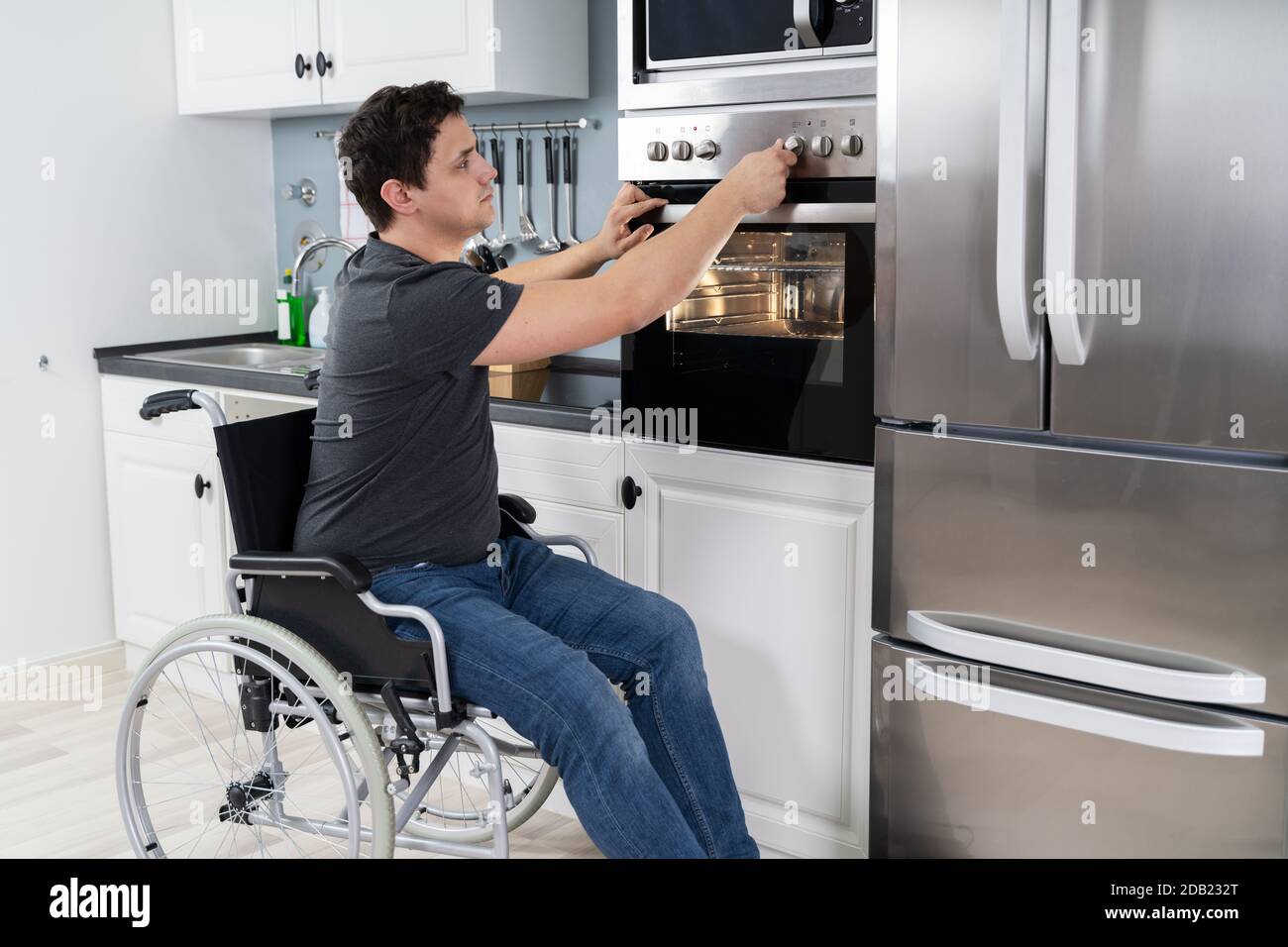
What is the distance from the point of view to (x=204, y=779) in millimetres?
2691

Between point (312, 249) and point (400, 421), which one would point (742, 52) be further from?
point (312, 249)

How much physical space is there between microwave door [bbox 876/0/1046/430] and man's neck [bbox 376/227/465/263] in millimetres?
617

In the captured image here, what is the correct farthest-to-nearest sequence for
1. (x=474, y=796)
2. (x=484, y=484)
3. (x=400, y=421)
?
(x=474, y=796) → (x=484, y=484) → (x=400, y=421)

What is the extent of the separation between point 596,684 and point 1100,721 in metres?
0.64

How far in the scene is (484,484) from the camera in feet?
6.16

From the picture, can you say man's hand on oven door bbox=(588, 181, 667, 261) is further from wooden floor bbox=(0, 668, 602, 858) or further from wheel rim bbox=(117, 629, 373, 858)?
wooden floor bbox=(0, 668, 602, 858)

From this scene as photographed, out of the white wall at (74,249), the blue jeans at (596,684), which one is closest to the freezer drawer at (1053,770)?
the blue jeans at (596,684)

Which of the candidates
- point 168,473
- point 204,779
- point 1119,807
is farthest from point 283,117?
point 1119,807

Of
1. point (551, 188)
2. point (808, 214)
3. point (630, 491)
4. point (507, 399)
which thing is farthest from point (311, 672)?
point (551, 188)

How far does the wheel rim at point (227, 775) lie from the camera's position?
1734 millimetres

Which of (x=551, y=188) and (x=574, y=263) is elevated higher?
(x=551, y=188)

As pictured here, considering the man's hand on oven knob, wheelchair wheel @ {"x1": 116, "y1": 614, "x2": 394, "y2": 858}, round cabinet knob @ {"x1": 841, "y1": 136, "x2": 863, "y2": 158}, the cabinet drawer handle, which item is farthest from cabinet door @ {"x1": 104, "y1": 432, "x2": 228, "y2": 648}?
round cabinet knob @ {"x1": 841, "y1": 136, "x2": 863, "y2": 158}

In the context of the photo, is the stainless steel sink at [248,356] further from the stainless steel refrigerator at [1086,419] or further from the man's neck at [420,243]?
the stainless steel refrigerator at [1086,419]

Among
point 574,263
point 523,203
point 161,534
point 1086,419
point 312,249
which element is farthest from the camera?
point 312,249
